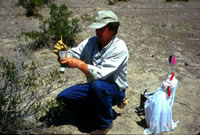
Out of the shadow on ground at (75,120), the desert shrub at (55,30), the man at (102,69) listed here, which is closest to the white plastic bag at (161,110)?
the man at (102,69)

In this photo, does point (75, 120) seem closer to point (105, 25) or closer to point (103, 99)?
point (103, 99)

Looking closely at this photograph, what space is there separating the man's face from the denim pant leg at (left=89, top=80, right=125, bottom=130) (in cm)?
43

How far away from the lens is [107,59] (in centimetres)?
258

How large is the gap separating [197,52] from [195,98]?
82.8 inches

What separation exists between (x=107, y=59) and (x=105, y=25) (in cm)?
35

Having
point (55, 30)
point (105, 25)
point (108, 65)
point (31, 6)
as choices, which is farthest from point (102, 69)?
point (31, 6)

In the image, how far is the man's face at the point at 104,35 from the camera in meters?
2.58

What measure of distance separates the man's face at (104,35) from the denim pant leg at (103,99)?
1.42 ft

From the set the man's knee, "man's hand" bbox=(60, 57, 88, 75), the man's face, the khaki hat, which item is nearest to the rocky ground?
the man's knee

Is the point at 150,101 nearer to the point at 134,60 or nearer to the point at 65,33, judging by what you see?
the point at 134,60

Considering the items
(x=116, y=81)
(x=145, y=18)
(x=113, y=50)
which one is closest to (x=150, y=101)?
(x=116, y=81)

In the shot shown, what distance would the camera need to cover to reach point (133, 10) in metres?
8.85

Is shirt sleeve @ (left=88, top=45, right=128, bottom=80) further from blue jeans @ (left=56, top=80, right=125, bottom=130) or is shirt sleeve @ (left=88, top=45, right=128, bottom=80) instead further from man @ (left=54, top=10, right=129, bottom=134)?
blue jeans @ (left=56, top=80, right=125, bottom=130)

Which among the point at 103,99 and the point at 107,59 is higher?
the point at 107,59
